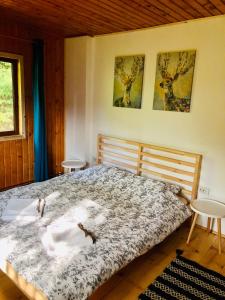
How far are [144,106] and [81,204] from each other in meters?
1.52

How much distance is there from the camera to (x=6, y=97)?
3582 millimetres

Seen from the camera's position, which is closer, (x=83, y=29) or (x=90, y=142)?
(x=83, y=29)

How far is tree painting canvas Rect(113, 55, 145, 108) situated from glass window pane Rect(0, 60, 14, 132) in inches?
58.6

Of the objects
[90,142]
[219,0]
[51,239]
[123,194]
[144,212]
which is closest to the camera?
[51,239]

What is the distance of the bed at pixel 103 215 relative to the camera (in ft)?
5.44

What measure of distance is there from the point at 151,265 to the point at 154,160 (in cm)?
132

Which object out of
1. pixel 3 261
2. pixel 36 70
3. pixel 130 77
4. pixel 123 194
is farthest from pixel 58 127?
pixel 3 261

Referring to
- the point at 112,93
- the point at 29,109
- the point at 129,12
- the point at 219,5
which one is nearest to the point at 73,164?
the point at 29,109

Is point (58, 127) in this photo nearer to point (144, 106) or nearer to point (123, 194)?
point (144, 106)

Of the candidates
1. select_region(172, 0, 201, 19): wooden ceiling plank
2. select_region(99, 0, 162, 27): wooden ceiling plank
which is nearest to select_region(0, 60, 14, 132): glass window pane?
select_region(99, 0, 162, 27): wooden ceiling plank

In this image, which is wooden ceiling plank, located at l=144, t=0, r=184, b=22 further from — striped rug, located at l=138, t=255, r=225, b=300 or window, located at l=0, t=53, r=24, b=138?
striped rug, located at l=138, t=255, r=225, b=300

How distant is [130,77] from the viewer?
11.0 ft

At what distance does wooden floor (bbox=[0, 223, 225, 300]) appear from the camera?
197cm

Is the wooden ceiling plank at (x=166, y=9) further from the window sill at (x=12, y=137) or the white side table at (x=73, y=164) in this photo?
the window sill at (x=12, y=137)
